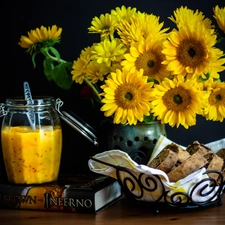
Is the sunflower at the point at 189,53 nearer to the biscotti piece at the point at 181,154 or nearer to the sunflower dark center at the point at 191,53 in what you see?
the sunflower dark center at the point at 191,53

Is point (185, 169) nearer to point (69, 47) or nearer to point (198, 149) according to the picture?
point (198, 149)

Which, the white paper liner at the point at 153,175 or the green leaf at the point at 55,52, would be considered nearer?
the white paper liner at the point at 153,175

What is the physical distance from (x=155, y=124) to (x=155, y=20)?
233mm

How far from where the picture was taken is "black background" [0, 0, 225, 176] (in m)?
1.45

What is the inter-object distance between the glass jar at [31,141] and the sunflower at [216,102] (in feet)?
1.09

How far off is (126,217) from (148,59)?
0.33 metres

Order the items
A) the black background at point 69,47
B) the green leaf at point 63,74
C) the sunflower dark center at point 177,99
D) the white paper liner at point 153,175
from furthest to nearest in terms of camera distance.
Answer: the black background at point 69,47 → the green leaf at point 63,74 → the sunflower dark center at point 177,99 → the white paper liner at point 153,175

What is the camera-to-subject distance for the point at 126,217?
113 cm

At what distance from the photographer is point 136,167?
3.59 feet

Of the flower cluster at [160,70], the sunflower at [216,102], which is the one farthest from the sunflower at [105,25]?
the sunflower at [216,102]

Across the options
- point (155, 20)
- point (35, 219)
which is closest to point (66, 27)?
point (155, 20)

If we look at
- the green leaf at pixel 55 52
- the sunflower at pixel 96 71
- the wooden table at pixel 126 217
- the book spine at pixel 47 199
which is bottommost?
the wooden table at pixel 126 217

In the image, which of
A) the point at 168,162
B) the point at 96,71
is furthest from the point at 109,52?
the point at 168,162

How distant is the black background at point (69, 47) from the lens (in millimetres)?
1445
